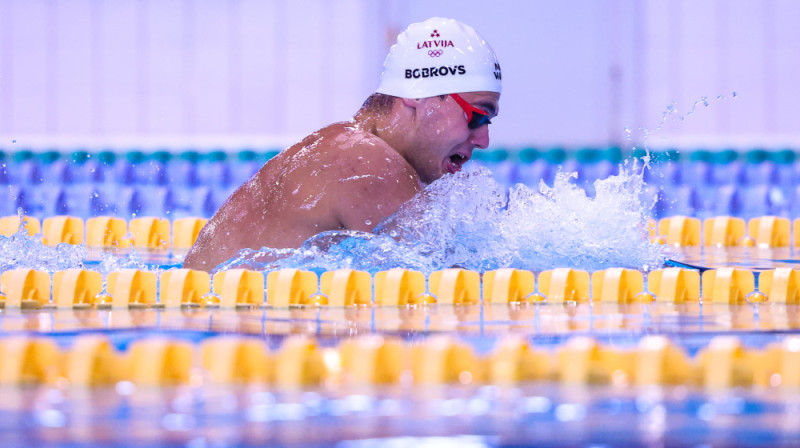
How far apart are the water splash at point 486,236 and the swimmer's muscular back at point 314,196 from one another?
5 cm

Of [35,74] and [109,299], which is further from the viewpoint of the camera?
[35,74]

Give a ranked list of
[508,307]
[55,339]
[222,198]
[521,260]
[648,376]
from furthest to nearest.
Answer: [222,198] < [521,260] < [508,307] < [55,339] < [648,376]

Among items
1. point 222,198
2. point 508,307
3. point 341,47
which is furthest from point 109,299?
point 341,47

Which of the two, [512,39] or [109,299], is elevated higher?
[512,39]

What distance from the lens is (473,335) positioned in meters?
2.80

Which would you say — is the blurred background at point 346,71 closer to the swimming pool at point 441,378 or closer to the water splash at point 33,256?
the swimming pool at point 441,378

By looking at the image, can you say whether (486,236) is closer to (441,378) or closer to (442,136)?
(442,136)

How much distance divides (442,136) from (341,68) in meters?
4.94

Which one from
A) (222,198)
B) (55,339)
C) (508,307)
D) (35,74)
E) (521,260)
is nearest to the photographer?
(55,339)

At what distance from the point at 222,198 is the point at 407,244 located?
3.84m

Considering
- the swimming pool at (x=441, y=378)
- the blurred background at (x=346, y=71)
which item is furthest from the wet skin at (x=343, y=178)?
the blurred background at (x=346, y=71)

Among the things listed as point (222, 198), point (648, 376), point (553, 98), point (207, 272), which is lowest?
point (648, 376)

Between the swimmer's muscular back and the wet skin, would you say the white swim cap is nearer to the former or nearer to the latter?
the wet skin

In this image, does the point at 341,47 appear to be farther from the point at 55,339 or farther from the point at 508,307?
the point at 55,339
